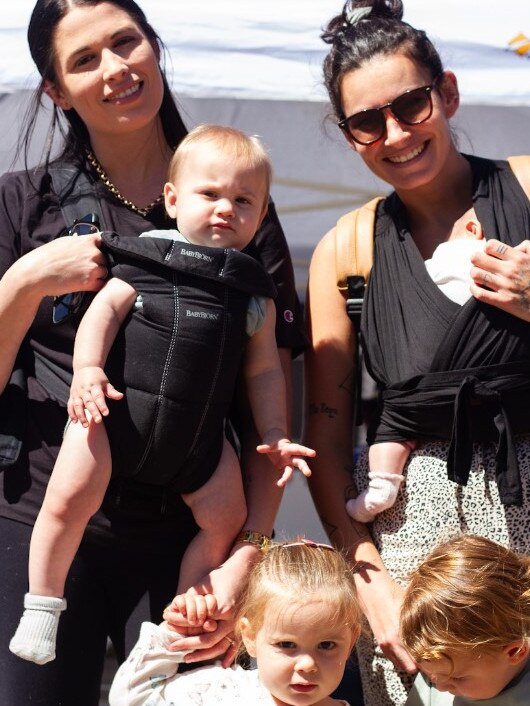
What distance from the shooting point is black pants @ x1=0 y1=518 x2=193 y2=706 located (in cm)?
245

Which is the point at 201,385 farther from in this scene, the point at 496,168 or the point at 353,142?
the point at 496,168

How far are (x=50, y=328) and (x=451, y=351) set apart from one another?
990 mm

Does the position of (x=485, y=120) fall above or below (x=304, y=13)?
below

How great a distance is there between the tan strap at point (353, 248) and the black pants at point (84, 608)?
841mm

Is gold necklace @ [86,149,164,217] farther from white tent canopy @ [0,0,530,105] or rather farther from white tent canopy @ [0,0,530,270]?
white tent canopy @ [0,0,530,105]

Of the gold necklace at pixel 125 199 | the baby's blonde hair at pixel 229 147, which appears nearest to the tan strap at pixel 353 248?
the baby's blonde hair at pixel 229 147

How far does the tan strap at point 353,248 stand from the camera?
9.43 feet

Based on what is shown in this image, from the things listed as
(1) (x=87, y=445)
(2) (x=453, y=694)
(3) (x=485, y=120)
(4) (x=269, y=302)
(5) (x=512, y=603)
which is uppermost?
(3) (x=485, y=120)

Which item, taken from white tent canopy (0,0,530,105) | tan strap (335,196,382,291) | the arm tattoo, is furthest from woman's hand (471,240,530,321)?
white tent canopy (0,0,530,105)

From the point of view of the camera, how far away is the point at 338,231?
2939 millimetres

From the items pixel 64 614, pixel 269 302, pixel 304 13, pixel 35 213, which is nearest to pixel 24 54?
pixel 304 13

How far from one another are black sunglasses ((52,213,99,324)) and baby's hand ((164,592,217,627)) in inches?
28.5

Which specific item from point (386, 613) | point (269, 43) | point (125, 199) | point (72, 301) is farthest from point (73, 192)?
point (269, 43)

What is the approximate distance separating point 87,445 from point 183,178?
70cm
